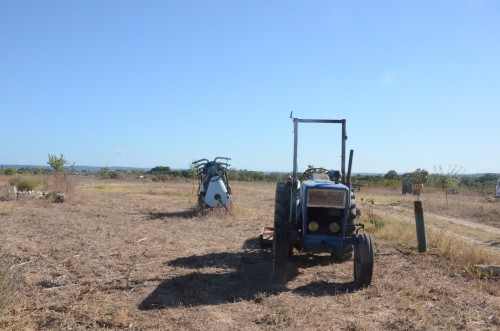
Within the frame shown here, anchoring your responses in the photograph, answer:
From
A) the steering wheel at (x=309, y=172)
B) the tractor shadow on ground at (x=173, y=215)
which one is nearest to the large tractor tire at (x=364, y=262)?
the steering wheel at (x=309, y=172)

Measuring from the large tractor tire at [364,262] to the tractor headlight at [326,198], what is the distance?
61 centimetres

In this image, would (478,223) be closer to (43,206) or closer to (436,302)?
(436,302)

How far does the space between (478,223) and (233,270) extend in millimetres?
11839

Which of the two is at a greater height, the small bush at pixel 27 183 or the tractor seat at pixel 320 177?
the tractor seat at pixel 320 177

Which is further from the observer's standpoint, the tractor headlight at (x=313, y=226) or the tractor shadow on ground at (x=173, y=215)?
the tractor shadow on ground at (x=173, y=215)

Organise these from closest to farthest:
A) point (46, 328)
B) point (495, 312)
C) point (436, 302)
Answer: point (46, 328)
point (495, 312)
point (436, 302)

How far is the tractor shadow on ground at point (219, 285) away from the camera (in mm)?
6480

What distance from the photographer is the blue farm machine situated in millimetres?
17022

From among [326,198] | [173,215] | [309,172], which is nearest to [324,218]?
[326,198]

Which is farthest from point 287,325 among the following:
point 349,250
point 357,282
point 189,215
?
point 189,215

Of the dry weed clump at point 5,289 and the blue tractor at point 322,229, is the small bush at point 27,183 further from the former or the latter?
the dry weed clump at point 5,289

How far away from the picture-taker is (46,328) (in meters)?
5.25

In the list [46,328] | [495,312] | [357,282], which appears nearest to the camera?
[46,328]

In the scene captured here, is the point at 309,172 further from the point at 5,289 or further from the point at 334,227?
the point at 5,289
